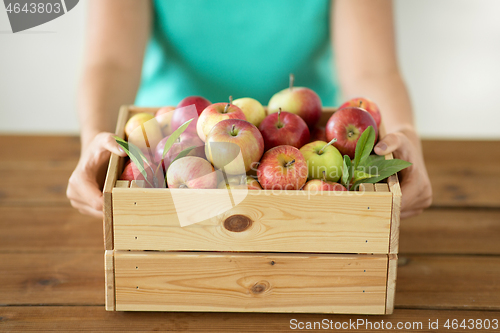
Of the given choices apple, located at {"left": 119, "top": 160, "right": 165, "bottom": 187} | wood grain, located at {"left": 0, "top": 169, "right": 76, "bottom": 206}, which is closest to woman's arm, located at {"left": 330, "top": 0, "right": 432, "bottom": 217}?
apple, located at {"left": 119, "top": 160, "right": 165, "bottom": 187}

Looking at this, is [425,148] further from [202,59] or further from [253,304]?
[253,304]

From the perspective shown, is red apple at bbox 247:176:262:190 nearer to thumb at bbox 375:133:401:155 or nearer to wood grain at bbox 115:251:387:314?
wood grain at bbox 115:251:387:314

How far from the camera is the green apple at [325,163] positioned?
2.49 ft

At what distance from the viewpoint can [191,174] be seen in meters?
0.70

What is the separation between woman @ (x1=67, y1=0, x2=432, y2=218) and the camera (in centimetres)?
121

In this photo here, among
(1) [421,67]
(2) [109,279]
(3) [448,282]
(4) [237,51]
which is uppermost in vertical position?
(4) [237,51]

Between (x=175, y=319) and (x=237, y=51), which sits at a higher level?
Answer: (x=237, y=51)

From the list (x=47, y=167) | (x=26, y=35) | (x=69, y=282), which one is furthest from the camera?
(x=26, y=35)

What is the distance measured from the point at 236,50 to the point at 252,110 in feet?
1.96

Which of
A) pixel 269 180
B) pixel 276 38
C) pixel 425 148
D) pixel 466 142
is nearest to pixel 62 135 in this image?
pixel 276 38

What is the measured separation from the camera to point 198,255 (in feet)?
2.36

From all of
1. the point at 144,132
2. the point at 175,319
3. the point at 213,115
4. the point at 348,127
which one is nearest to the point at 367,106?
the point at 348,127

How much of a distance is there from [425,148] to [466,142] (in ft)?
0.47

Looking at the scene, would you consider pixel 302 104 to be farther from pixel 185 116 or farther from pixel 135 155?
pixel 135 155
